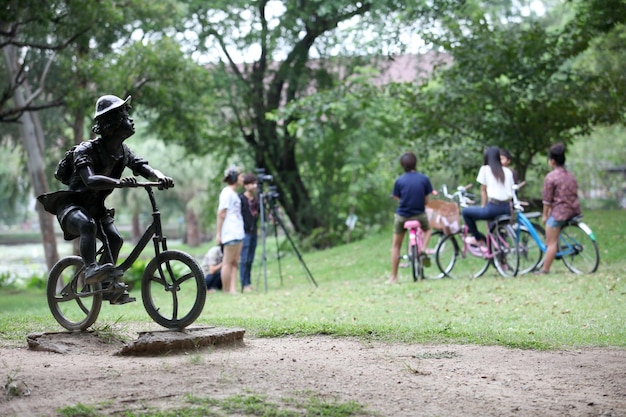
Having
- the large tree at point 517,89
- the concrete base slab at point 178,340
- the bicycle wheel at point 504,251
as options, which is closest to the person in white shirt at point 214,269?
the bicycle wheel at point 504,251

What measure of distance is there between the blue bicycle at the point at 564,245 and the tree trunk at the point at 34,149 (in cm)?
1057

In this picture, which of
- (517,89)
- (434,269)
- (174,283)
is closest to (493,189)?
(434,269)

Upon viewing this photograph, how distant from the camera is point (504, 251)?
47.1 ft

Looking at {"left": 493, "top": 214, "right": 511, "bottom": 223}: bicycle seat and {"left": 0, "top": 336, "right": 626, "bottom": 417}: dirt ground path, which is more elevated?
{"left": 493, "top": 214, "right": 511, "bottom": 223}: bicycle seat

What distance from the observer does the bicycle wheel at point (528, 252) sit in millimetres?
14359

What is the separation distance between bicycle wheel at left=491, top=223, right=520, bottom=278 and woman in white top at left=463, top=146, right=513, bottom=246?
0.27m

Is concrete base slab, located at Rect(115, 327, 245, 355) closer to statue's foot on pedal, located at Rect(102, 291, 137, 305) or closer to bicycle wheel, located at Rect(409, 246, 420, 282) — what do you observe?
statue's foot on pedal, located at Rect(102, 291, 137, 305)

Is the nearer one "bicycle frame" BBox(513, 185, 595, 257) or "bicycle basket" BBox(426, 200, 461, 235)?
"bicycle frame" BBox(513, 185, 595, 257)

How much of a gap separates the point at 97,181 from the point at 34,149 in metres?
14.2

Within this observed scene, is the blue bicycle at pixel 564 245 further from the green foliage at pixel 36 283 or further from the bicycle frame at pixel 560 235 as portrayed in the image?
the green foliage at pixel 36 283

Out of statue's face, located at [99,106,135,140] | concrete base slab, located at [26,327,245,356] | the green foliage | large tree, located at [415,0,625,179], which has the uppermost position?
large tree, located at [415,0,625,179]

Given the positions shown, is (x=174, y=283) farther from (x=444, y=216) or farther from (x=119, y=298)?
(x=444, y=216)

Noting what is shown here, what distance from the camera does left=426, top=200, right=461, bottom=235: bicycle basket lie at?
15.0 meters

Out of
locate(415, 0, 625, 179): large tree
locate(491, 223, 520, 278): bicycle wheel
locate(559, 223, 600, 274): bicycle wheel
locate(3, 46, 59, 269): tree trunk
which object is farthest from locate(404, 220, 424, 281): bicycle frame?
locate(3, 46, 59, 269): tree trunk
